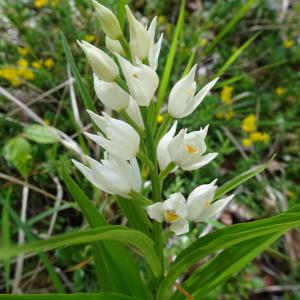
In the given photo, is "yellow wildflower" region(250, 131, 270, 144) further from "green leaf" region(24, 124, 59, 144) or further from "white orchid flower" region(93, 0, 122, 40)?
"white orchid flower" region(93, 0, 122, 40)

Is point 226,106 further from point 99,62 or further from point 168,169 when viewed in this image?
point 99,62

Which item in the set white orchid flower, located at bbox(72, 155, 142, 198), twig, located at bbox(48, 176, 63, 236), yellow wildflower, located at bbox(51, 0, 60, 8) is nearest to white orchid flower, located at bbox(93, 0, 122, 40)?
white orchid flower, located at bbox(72, 155, 142, 198)

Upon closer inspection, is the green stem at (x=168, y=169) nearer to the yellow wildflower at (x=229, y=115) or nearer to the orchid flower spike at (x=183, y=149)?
the orchid flower spike at (x=183, y=149)

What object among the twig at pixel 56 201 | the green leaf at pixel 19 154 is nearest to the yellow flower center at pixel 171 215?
the twig at pixel 56 201

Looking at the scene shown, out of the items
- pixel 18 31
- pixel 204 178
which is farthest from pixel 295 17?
pixel 18 31

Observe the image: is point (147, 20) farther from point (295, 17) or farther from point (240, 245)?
point (240, 245)
